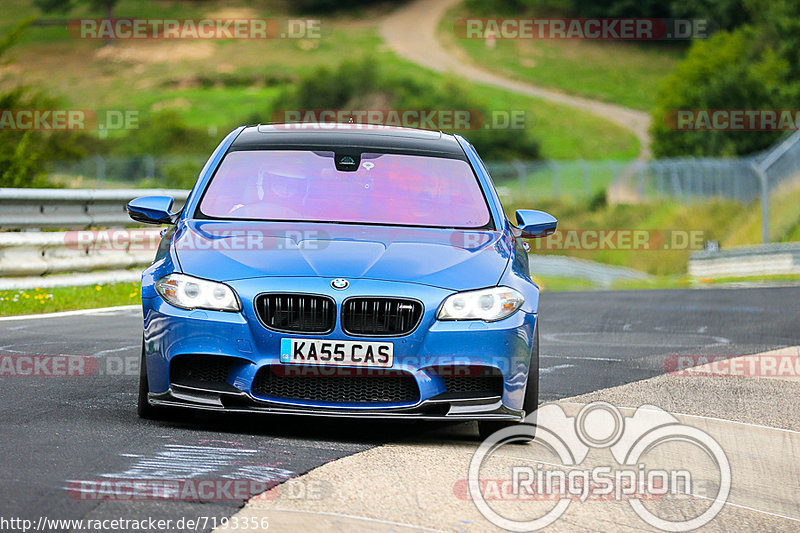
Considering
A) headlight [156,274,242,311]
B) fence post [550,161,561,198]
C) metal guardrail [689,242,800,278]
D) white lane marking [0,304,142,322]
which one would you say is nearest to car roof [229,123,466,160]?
headlight [156,274,242,311]

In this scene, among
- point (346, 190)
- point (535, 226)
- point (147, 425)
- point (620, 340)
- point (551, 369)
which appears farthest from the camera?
point (620, 340)

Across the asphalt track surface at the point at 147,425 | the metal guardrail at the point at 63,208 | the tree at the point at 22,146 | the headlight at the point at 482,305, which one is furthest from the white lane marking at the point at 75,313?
the headlight at the point at 482,305

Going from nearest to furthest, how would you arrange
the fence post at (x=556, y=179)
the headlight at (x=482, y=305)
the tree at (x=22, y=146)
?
the headlight at (x=482, y=305) → the tree at (x=22, y=146) → the fence post at (x=556, y=179)

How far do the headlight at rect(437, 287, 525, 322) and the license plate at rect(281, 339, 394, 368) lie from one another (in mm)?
367

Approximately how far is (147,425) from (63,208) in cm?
886

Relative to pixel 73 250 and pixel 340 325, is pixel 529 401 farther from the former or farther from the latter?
pixel 73 250

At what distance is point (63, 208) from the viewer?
14953 millimetres

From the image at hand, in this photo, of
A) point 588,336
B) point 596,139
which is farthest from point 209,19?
point 588,336

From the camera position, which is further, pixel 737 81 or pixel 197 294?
pixel 737 81

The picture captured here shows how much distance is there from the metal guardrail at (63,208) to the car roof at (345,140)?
6393 mm

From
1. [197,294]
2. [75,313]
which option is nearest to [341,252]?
[197,294]

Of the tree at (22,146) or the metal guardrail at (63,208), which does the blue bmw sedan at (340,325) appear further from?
the tree at (22,146)

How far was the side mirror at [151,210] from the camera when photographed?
738 centimetres

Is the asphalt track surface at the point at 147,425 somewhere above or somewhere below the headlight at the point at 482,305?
below
